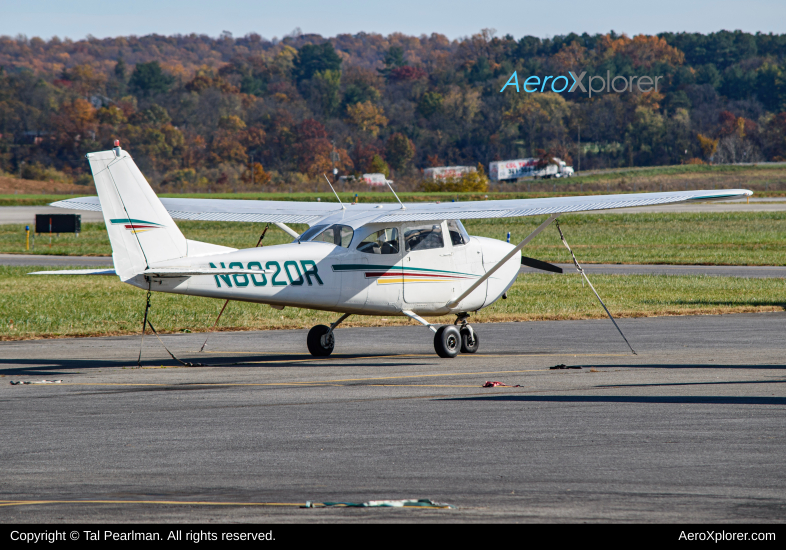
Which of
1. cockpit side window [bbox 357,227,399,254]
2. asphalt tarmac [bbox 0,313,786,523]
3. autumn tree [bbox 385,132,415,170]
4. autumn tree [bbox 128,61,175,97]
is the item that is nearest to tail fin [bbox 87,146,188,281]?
asphalt tarmac [bbox 0,313,786,523]

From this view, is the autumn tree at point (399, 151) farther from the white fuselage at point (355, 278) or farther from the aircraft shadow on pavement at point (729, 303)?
the white fuselage at point (355, 278)

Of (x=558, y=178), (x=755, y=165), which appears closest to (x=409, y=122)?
(x=558, y=178)

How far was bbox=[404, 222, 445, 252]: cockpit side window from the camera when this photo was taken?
16.2m

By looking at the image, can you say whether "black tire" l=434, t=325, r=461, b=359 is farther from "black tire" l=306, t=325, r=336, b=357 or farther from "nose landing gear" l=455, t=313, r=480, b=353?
"black tire" l=306, t=325, r=336, b=357

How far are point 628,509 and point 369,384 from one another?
6.83 meters

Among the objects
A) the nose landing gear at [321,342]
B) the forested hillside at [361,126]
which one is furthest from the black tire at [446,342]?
the forested hillside at [361,126]

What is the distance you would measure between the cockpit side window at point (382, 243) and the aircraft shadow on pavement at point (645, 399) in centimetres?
454

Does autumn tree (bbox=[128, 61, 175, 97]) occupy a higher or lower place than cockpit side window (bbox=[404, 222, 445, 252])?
higher

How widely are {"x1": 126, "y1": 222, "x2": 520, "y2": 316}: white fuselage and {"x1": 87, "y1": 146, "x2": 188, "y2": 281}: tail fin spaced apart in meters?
0.24

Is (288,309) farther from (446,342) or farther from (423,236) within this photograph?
(446,342)

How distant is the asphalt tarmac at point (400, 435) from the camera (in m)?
6.77

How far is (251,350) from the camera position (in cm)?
1748

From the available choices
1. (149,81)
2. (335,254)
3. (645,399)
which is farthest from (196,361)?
(149,81)

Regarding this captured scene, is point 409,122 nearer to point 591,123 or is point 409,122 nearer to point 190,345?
point 591,123
